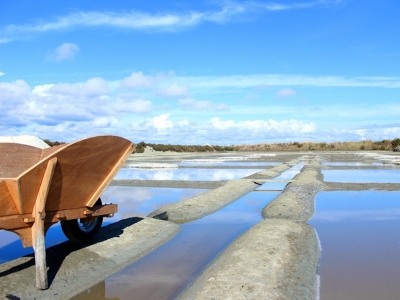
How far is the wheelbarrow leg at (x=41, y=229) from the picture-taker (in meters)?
5.78

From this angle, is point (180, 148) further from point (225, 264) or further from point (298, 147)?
point (225, 264)

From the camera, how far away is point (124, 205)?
45.2 ft

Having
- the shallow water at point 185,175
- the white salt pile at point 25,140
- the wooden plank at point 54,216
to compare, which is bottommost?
the shallow water at point 185,175

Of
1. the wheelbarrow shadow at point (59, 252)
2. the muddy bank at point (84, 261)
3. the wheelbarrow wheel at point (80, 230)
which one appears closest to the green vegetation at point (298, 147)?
the muddy bank at point (84, 261)

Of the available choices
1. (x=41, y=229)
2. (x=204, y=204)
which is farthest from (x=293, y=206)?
(x=41, y=229)

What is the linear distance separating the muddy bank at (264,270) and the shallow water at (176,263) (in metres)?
0.45

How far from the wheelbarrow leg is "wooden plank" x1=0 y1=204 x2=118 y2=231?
0.11 m

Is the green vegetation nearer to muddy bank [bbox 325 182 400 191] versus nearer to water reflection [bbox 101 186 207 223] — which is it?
water reflection [bbox 101 186 207 223]

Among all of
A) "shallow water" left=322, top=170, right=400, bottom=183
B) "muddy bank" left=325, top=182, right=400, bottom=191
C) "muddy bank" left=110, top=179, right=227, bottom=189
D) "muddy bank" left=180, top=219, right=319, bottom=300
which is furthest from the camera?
"shallow water" left=322, top=170, right=400, bottom=183

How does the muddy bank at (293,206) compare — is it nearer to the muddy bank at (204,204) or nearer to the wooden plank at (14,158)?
the muddy bank at (204,204)

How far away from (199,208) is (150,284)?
602cm

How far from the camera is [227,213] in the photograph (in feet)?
40.2

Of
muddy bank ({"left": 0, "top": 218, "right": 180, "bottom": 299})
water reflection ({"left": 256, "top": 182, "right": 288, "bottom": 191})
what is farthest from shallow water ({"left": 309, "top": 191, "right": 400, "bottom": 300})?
water reflection ({"left": 256, "top": 182, "right": 288, "bottom": 191})

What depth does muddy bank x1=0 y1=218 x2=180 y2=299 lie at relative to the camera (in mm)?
5801
